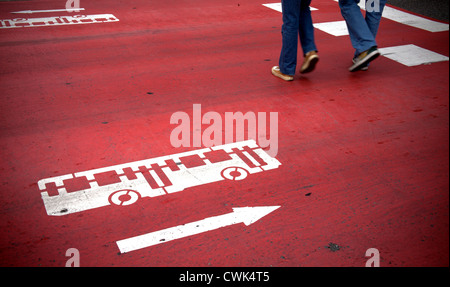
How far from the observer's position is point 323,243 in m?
2.64

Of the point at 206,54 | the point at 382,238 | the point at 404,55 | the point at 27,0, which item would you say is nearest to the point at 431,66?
the point at 404,55

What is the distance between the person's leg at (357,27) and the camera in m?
4.78

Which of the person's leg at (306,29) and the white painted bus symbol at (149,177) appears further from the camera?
the person's leg at (306,29)

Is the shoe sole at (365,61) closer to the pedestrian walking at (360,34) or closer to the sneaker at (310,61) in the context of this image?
the pedestrian walking at (360,34)

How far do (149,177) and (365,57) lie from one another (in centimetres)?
278

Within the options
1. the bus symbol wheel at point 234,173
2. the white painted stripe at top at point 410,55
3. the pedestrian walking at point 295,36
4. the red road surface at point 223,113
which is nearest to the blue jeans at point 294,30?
the pedestrian walking at point 295,36

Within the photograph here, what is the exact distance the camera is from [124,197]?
3.05m

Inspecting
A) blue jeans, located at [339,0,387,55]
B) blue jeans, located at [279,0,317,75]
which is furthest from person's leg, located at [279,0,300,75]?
blue jeans, located at [339,0,387,55]

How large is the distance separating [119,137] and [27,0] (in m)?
5.91

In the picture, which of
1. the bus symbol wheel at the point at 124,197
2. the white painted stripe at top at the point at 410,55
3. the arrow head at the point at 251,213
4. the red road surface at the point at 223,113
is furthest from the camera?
the white painted stripe at top at the point at 410,55

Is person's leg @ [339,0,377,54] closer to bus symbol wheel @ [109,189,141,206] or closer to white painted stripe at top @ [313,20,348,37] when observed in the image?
white painted stripe at top @ [313,20,348,37]

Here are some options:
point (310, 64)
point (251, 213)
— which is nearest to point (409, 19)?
point (310, 64)

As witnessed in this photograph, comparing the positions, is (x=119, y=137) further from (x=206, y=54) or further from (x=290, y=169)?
(x=206, y=54)

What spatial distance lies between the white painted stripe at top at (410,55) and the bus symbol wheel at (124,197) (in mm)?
3939
